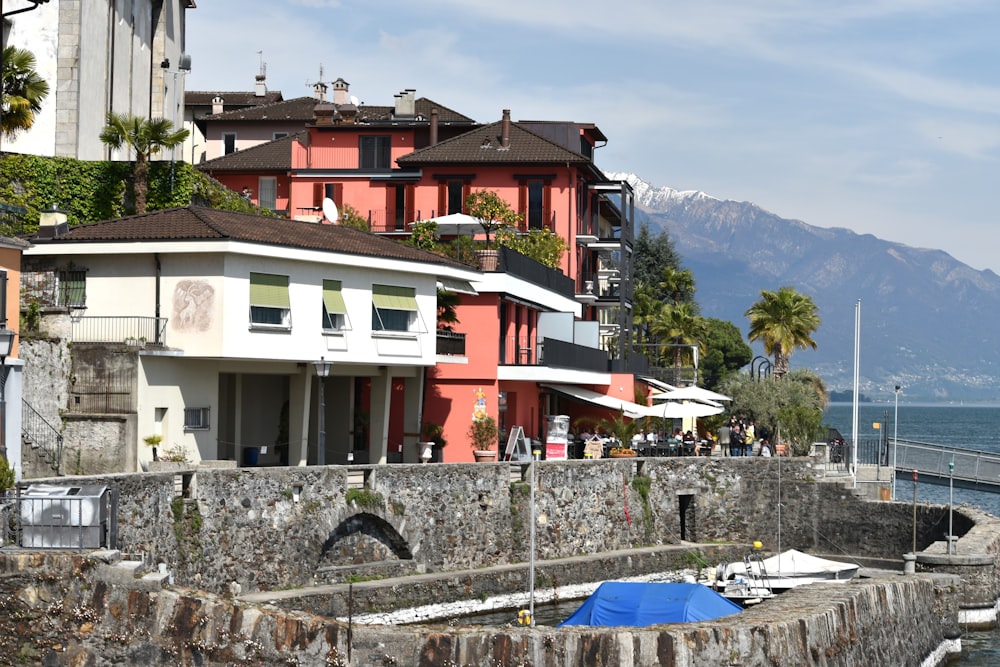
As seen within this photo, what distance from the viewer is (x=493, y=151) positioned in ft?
215

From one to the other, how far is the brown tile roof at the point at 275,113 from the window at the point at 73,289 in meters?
48.8

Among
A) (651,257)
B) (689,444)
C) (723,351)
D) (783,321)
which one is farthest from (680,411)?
(723,351)

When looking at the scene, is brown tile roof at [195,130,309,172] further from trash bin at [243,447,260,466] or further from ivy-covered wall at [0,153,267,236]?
trash bin at [243,447,260,466]

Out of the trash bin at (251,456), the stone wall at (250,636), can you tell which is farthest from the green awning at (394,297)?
the stone wall at (250,636)

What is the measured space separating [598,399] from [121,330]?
21328mm

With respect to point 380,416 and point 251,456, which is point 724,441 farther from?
point 251,456

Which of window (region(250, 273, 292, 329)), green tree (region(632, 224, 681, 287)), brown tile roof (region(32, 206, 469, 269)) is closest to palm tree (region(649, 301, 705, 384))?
green tree (region(632, 224, 681, 287))

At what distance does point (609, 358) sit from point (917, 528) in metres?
17.1

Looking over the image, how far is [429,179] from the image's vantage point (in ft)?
219

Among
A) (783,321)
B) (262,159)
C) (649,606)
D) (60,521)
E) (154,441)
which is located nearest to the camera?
(60,521)

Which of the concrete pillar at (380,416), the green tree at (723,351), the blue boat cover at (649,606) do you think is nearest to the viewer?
the blue boat cover at (649,606)

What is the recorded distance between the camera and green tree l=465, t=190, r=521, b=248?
60188 millimetres

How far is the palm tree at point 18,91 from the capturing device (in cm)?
4038

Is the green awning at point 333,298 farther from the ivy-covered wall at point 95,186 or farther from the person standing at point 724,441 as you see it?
the person standing at point 724,441
